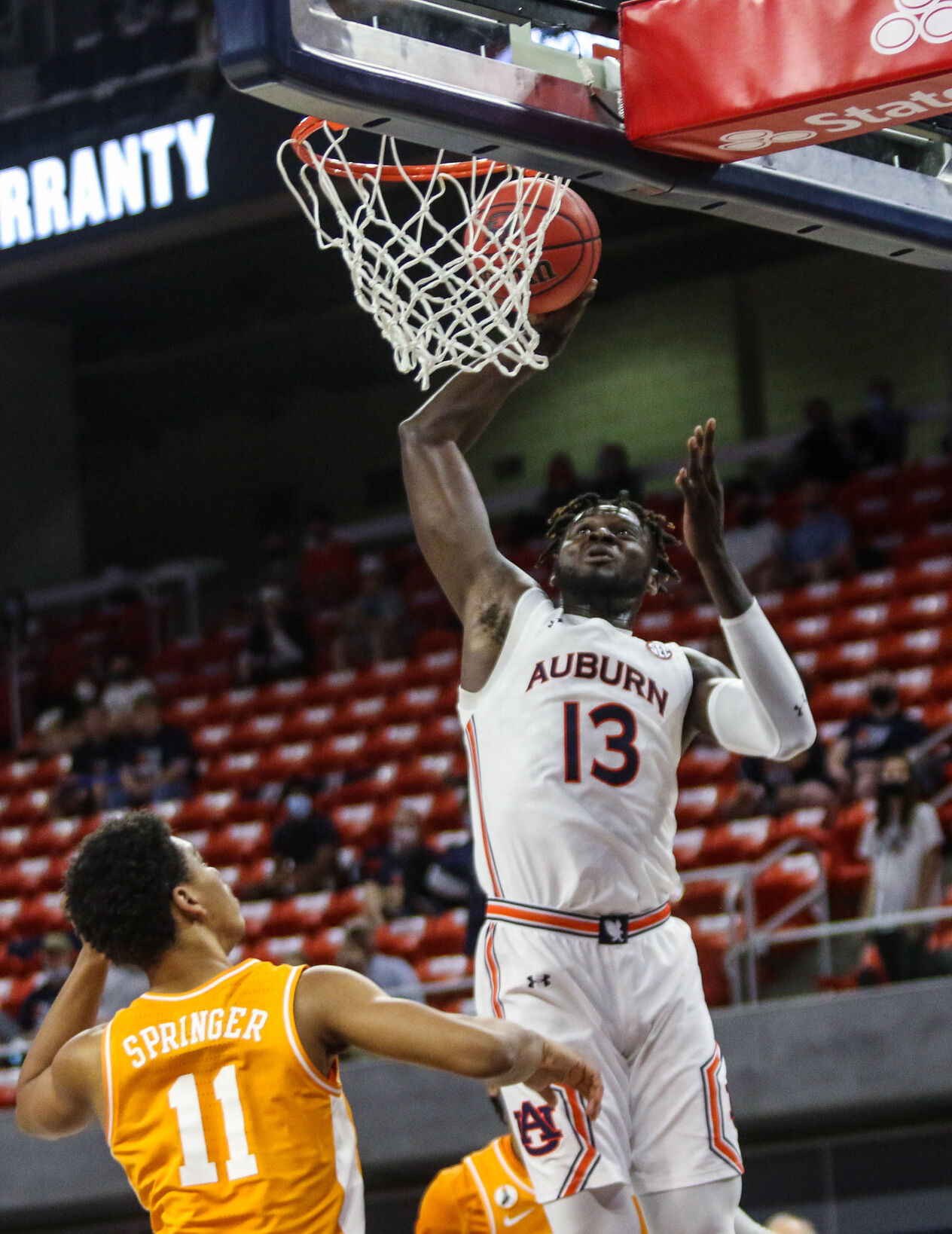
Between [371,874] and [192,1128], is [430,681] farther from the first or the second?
[192,1128]

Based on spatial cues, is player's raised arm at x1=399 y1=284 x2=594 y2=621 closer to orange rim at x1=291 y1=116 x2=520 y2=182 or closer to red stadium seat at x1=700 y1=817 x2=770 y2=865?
orange rim at x1=291 y1=116 x2=520 y2=182

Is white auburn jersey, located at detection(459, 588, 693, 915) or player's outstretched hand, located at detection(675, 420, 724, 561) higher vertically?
player's outstretched hand, located at detection(675, 420, 724, 561)

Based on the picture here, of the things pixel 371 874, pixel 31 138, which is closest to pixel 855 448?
pixel 371 874

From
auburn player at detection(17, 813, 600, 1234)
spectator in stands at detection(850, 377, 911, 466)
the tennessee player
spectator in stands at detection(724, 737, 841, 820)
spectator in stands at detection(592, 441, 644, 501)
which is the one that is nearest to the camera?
auburn player at detection(17, 813, 600, 1234)

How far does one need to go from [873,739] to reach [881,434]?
5.41m

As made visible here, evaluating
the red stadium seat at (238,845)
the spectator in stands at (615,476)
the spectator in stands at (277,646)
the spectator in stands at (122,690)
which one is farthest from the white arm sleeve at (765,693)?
the spectator in stands at (277,646)

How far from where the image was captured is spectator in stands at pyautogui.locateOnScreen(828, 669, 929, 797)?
10.2m

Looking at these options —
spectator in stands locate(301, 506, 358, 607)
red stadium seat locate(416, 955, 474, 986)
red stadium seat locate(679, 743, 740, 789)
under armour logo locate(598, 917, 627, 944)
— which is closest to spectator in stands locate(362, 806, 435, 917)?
red stadium seat locate(416, 955, 474, 986)

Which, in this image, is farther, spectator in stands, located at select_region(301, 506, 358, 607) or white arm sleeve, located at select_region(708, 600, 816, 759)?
spectator in stands, located at select_region(301, 506, 358, 607)

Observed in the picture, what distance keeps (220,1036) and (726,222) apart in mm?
15422

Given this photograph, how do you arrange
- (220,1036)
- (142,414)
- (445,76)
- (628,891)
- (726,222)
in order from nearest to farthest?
(220,1036) < (445,76) < (628,891) < (726,222) < (142,414)

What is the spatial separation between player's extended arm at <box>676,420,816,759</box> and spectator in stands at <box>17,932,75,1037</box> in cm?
708

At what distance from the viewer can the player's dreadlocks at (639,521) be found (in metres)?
4.70

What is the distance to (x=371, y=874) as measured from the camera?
12047 millimetres
